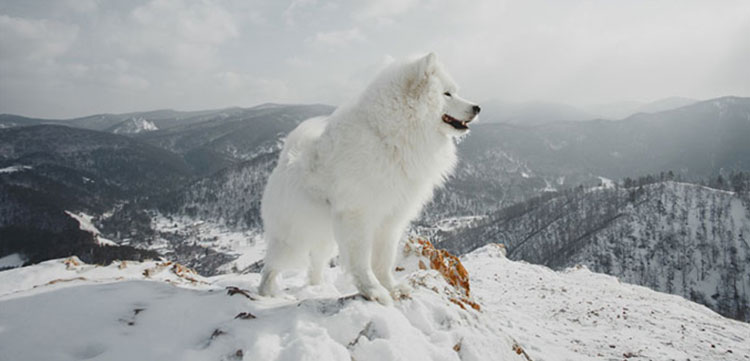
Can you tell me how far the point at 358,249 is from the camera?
4023mm

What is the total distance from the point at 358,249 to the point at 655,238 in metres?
154

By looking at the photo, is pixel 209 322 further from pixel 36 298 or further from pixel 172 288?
pixel 36 298

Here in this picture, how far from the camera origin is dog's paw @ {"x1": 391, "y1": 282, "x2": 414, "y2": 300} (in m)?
4.61

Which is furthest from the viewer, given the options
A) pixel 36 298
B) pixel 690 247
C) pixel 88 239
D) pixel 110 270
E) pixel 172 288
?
pixel 88 239

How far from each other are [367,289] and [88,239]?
16280cm

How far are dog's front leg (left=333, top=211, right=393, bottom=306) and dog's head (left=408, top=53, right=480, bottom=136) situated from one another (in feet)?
5.18

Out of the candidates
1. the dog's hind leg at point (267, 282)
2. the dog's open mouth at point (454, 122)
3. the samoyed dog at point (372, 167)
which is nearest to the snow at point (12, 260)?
the dog's hind leg at point (267, 282)

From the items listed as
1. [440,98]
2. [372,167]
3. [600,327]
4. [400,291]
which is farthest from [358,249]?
[600,327]

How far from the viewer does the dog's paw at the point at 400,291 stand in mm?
4606

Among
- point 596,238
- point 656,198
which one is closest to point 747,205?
point 656,198

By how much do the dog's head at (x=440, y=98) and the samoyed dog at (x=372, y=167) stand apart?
0.04 feet

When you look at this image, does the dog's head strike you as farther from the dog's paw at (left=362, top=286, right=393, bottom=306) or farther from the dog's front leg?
the dog's paw at (left=362, top=286, right=393, bottom=306)

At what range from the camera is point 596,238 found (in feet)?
391

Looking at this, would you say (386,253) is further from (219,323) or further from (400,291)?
(219,323)
